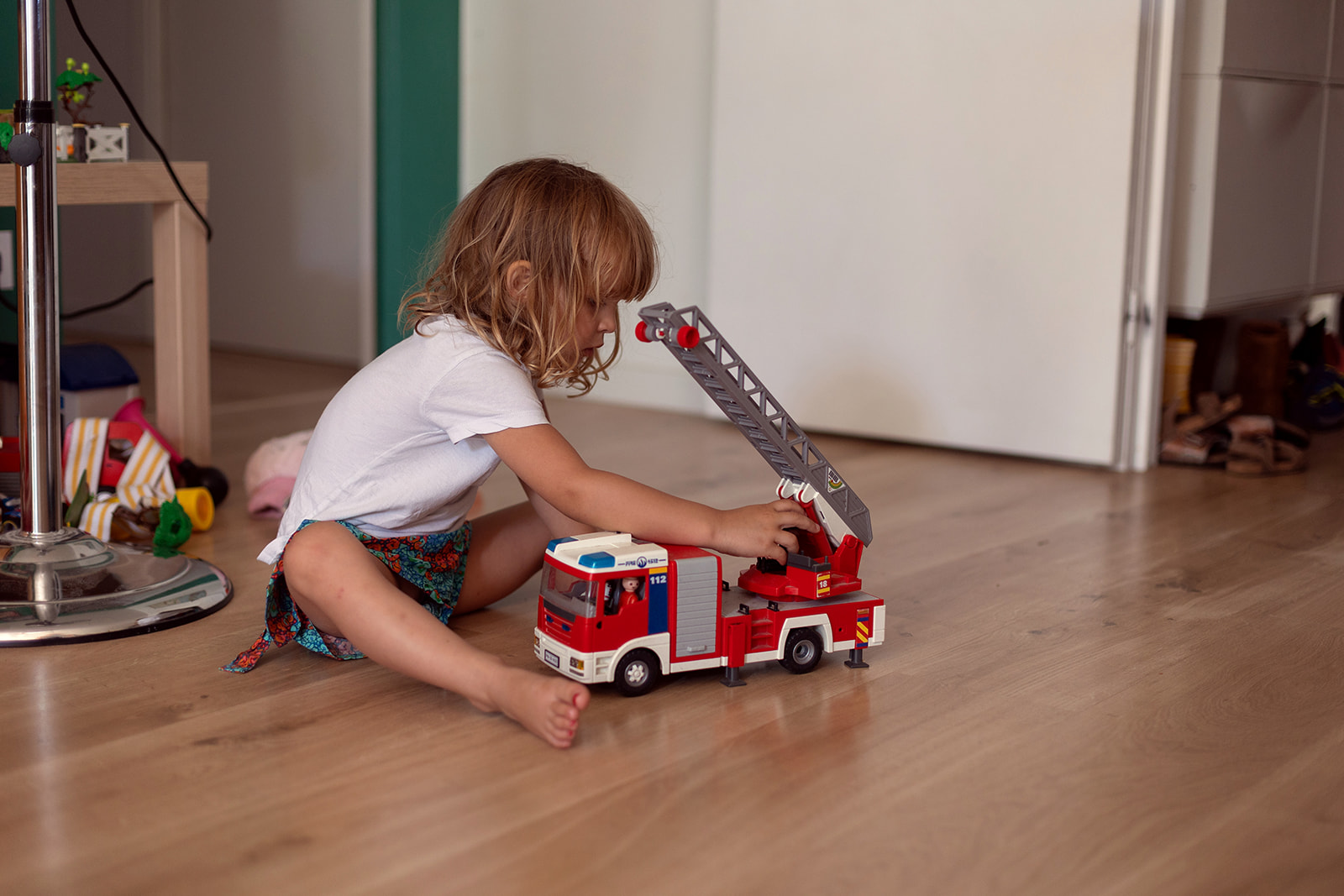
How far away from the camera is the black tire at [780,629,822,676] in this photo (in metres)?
1.22

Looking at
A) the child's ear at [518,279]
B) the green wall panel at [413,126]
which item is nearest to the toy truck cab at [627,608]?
the child's ear at [518,279]

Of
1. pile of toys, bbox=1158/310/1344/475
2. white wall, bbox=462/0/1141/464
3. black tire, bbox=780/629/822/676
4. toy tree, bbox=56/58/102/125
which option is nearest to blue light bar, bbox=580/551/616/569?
black tire, bbox=780/629/822/676

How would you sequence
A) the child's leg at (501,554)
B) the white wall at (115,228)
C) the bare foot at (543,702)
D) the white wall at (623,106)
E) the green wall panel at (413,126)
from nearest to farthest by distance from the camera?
1. the bare foot at (543,702)
2. the child's leg at (501,554)
3. the white wall at (623,106)
4. the green wall panel at (413,126)
5. the white wall at (115,228)

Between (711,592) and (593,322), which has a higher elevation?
(593,322)

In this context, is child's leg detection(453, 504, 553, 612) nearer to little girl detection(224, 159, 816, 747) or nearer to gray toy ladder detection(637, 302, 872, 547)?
little girl detection(224, 159, 816, 747)

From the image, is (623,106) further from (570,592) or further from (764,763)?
(764,763)

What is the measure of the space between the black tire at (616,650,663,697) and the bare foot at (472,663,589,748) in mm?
86

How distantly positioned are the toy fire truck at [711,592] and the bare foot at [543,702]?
77mm

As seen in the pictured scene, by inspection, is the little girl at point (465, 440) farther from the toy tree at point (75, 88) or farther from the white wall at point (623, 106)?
the white wall at point (623, 106)

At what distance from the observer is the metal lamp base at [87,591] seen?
1.29 m

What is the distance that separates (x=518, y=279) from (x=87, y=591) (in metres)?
0.57

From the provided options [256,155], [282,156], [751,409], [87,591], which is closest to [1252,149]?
[751,409]

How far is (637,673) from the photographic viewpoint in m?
1.15

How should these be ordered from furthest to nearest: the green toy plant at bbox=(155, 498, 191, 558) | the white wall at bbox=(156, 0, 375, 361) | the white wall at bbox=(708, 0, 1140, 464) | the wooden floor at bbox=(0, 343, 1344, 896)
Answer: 1. the white wall at bbox=(156, 0, 375, 361)
2. the white wall at bbox=(708, 0, 1140, 464)
3. the green toy plant at bbox=(155, 498, 191, 558)
4. the wooden floor at bbox=(0, 343, 1344, 896)
